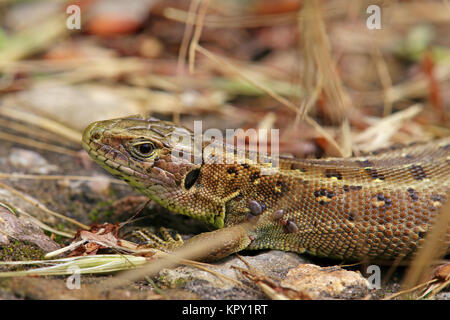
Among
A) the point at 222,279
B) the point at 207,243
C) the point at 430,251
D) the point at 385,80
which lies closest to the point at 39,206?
the point at 207,243

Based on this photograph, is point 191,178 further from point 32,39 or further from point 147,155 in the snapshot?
point 32,39

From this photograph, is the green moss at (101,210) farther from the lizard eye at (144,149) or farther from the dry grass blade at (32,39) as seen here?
the dry grass blade at (32,39)

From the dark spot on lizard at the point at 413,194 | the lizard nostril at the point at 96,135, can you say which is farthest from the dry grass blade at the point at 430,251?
the lizard nostril at the point at 96,135

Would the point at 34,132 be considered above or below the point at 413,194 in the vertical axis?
above

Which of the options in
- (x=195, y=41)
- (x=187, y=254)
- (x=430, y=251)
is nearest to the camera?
(x=430, y=251)

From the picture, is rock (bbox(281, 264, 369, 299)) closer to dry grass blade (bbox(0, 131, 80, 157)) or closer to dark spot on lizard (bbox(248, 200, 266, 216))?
dark spot on lizard (bbox(248, 200, 266, 216))

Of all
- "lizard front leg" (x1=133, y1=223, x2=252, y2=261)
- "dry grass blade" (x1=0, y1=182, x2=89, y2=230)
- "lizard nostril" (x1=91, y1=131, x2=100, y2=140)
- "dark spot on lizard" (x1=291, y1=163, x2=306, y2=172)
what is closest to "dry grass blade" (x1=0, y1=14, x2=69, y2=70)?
"dry grass blade" (x1=0, y1=182, x2=89, y2=230)

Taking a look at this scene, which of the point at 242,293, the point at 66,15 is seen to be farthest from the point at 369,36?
the point at 242,293

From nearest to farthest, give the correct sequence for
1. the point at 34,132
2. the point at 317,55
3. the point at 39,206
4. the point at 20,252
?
1. the point at 20,252
2. the point at 39,206
3. the point at 317,55
4. the point at 34,132
